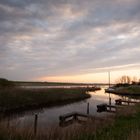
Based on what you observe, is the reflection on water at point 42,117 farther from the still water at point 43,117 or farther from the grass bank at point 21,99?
the grass bank at point 21,99

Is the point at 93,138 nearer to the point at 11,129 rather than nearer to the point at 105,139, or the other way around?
the point at 105,139

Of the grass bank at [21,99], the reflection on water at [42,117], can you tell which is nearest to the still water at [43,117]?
the reflection on water at [42,117]

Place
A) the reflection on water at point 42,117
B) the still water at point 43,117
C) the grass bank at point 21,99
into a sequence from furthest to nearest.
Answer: the grass bank at point 21,99
the still water at point 43,117
the reflection on water at point 42,117

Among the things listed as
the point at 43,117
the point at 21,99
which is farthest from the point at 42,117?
the point at 21,99

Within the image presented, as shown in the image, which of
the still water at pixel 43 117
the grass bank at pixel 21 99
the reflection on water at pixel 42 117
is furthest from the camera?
the grass bank at pixel 21 99

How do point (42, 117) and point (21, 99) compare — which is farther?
point (21, 99)

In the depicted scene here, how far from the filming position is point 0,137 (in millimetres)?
9312

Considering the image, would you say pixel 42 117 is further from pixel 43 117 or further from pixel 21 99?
pixel 21 99

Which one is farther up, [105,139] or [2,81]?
[2,81]

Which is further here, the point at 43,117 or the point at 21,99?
the point at 21,99

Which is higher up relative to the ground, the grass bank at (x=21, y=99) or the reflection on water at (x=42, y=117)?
the grass bank at (x=21, y=99)

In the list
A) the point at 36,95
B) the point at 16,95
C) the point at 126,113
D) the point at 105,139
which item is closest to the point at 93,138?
the point at 105,139

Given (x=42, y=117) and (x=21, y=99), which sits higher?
(x=21, y=99)

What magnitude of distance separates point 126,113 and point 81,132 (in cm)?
905
